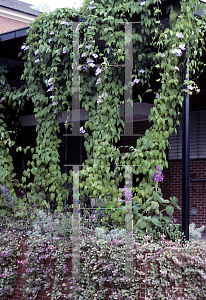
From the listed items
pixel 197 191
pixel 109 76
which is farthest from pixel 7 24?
pixel 109 76

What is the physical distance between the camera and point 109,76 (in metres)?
5.51

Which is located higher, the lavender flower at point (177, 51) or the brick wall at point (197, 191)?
the lavender flower at point (177, 51)

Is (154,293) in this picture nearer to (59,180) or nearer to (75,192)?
(75,192)

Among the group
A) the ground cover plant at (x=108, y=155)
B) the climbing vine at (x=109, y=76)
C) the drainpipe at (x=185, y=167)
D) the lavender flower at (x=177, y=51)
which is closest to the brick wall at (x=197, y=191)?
the climbing vine at (x=109, y=76)

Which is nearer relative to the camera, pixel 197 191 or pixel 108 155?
pixel 108 155

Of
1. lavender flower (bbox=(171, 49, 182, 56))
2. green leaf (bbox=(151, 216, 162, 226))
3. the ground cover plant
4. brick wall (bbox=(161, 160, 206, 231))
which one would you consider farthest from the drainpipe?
brick wall (bbox=(161, 160, 206, 231))

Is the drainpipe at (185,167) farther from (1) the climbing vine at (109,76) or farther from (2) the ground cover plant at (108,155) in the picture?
(1) the climbing vine at (109,76)

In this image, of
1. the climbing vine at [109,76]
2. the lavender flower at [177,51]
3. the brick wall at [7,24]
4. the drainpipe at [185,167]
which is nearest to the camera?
the drainpipe at [185,167]

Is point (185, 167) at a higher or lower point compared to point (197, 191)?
higher

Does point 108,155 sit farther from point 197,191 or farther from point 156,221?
point 197,191

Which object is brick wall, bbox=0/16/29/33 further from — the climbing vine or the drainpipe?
the drainpipe

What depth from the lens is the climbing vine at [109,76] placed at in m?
4.94

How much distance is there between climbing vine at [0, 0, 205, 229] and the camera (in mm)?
4941

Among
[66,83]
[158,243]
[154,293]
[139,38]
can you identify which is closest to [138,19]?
[139,38]
